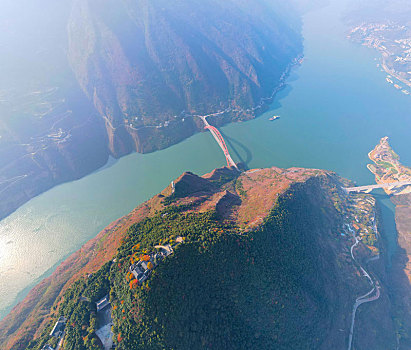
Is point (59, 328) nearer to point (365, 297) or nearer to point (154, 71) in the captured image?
point (365, 297)

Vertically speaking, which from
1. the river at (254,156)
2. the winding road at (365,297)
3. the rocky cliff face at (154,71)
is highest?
the rocky cliff face at (154,71)

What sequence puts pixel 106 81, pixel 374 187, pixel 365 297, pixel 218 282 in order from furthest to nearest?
pixel 106 81, pixel 374 187, pixel 365 297, pixel 218 282

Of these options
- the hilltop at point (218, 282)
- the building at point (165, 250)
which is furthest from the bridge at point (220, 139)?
the building at point (165, 250)

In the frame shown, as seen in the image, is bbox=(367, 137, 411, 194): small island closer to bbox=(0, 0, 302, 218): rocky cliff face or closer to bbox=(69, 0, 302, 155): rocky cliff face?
bbox=(0, 0, 302, 218): rocky cliff face

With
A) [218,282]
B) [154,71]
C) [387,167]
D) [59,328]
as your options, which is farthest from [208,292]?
[154,71]

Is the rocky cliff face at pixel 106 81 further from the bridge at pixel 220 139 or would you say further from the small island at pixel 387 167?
the small island at pixel 387 167

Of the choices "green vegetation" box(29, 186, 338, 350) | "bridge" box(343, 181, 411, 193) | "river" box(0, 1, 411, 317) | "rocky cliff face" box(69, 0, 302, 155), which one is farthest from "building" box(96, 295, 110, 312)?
"bridge" box(343, 181, 411, 193)
